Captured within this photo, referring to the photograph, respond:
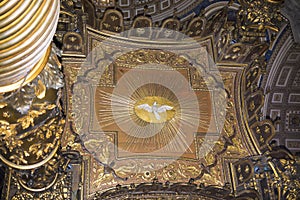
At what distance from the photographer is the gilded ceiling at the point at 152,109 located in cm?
788

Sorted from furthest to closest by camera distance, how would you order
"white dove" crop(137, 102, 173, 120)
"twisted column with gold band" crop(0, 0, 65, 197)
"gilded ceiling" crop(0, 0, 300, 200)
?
1. "white dove" crop(137, 102, 173, 120)
2. "gilded ceiling" crop(0, 0, 300, 200)
3. "twisted column with gold band" crop(0, 0, 65, 197)

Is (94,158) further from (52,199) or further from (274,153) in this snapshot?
(274,153)

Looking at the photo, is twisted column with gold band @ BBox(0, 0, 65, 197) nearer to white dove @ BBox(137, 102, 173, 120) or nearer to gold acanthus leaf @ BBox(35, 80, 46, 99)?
gold acanthus leaf @ BBox(35, 80, 46, 99)

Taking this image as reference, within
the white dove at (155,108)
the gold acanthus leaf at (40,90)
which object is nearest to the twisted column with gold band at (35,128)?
the gold acanthus leaf at (40,90)

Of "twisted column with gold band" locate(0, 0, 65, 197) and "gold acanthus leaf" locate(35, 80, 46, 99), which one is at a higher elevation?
"gold acanthus leaf" locate(35, 80, 46, 99)

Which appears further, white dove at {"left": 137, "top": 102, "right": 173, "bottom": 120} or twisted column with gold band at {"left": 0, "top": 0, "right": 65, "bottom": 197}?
white dove at {"left": 137, "top": 102, "right": 173, "bottom": 120}

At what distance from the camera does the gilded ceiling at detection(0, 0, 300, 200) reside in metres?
7.88

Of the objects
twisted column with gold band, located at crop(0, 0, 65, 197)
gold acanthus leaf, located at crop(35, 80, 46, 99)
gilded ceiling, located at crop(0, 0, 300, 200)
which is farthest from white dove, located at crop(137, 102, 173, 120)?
gold acanthus leaf, located at crop(35, 80, 46, 99)

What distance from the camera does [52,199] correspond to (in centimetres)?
780

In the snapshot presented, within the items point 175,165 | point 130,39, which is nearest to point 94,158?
point 175,165

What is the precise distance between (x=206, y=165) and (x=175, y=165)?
0.49 meters

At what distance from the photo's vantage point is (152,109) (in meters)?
8.60

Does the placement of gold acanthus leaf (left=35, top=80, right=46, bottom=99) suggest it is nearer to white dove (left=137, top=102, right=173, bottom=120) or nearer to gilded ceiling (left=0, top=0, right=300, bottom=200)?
gilded ceiling (left=0, top=0, right=300, bottom=200)

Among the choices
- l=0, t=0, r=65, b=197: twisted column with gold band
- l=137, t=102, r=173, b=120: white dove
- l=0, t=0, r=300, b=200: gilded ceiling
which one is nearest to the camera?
l=0, t=0, r=65, b=197: twisted column with gold band
